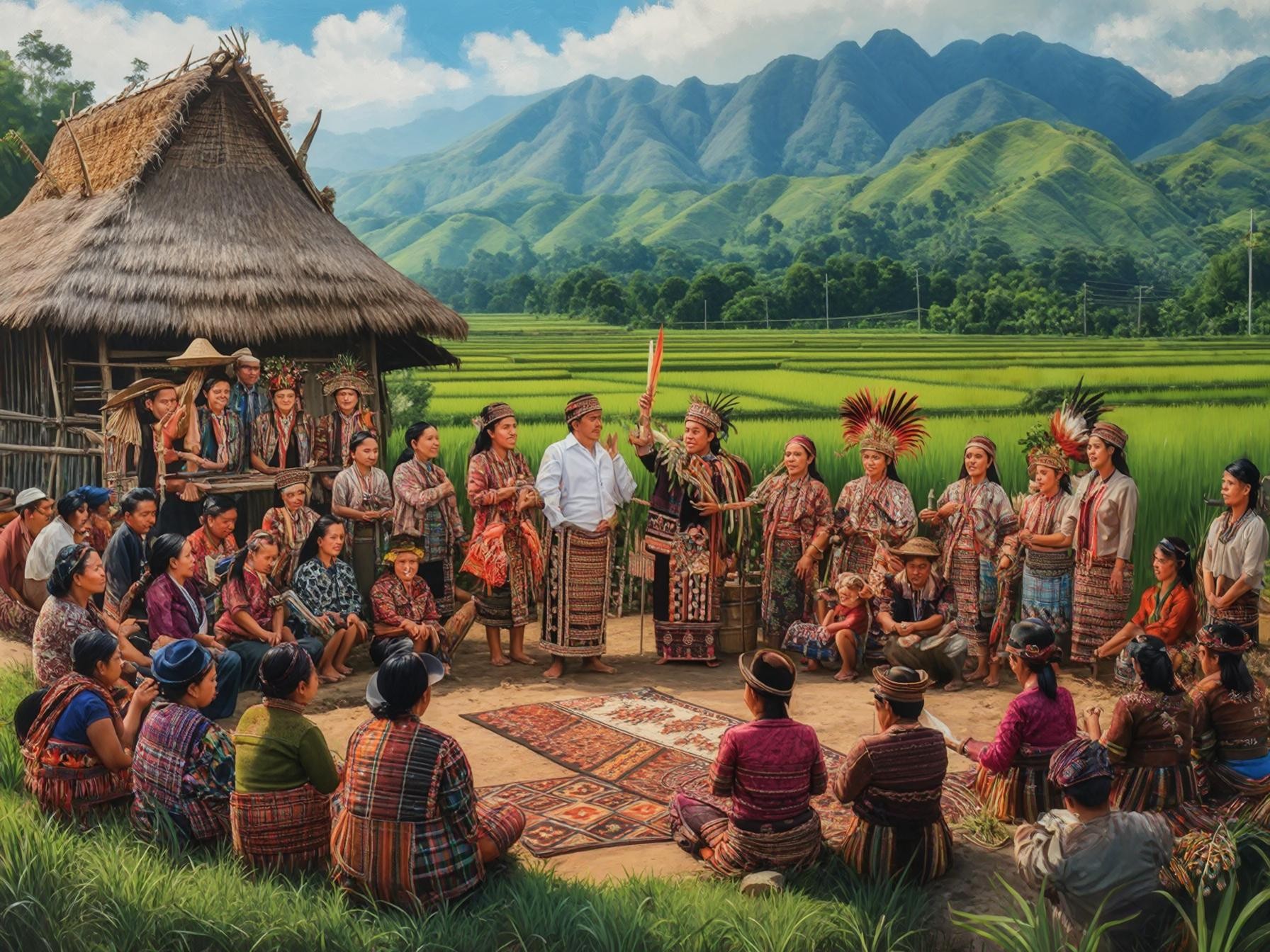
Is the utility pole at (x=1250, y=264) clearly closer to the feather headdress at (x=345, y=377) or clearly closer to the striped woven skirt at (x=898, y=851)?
the feather headdress at (x=345, y=377)

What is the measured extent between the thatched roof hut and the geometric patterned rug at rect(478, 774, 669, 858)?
5.32 metres

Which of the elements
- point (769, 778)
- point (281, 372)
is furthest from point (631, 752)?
point (281, 372)

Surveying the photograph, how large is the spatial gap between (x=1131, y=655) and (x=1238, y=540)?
2095mm

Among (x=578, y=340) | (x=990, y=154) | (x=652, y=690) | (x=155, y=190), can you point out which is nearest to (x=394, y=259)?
(x=990, y=154)

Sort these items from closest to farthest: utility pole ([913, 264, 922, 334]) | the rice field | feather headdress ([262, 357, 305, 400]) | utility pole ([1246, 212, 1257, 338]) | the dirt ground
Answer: the dirt ground < the rice field < feather headdress ([262, 357, 305, 400]) < utility pole ([1246, 212, 1257, 338]) < utility pole ([913, 264, 922, 334])

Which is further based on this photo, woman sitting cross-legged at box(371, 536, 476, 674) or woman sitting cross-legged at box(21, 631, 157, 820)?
woman sitting cross-legged at box(371, 536, 476, 674)

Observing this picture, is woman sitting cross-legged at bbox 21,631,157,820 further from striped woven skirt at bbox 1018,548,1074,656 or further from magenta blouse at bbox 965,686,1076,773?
striped woven skirt at bbox 1018,548,1074,656

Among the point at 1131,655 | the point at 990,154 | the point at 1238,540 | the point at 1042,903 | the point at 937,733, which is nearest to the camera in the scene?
the point at 1042,903

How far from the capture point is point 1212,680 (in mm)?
4211

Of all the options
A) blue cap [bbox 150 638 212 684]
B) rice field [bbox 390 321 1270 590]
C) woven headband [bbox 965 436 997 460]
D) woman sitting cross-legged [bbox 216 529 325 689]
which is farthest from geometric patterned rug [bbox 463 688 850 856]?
rice field [bbox 390 321 1270 590]

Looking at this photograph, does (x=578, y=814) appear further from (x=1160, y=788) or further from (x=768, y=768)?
(x=1160, y=788)

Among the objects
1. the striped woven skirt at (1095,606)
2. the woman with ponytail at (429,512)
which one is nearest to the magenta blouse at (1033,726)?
the striped woven skirt at (1095,606)

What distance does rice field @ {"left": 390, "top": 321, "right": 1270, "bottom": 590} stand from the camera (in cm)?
855

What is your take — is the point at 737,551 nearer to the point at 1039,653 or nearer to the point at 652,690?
the point at 652,690
